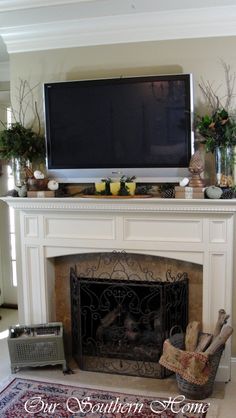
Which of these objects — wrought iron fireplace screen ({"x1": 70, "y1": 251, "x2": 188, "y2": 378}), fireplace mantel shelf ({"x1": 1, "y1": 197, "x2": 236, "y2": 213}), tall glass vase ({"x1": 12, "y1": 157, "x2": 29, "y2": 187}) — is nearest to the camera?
fireplace mantel shelf ({"x1": 1, "y1": 197, "x2": 236, "y2": 213})

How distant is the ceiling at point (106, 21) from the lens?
2.76 meters

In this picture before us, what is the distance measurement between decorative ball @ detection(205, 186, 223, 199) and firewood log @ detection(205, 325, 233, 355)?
0.87 meters

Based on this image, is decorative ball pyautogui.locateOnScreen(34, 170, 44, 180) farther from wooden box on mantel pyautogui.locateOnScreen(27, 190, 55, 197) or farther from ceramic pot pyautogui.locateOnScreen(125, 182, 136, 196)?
Answer: ceramic pot pyautogui.locateOnScreen(125, 182, 136, 196)

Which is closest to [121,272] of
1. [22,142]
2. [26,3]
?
[22,142]

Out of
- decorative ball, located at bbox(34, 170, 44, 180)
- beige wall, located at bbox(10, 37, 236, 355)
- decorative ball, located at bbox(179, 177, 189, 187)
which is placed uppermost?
beige wall, located at bbox(10, 37, 236, 355)

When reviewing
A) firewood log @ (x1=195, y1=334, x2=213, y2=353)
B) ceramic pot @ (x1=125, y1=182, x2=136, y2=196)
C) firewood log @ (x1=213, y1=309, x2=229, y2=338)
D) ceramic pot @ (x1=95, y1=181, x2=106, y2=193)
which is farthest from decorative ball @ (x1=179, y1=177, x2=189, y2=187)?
firewood log @ (x1=195, y1=334, x2=213, y2=353)

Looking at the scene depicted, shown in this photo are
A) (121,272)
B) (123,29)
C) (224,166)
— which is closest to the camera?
(224,166)

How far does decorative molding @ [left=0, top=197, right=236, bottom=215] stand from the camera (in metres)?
2.88

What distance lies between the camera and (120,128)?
10.2 feet

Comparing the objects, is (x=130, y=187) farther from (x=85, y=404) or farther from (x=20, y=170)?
(x=85, y=404)

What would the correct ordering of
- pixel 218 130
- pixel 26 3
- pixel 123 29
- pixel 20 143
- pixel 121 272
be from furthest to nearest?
pixel 121 272 → pixel 20 143 → pixel 123 29 → pixel 218 130 → pixel 26 3

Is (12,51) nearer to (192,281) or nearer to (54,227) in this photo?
(54,227)

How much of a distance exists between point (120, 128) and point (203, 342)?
1.59 m

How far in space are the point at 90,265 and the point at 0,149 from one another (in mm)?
1134
